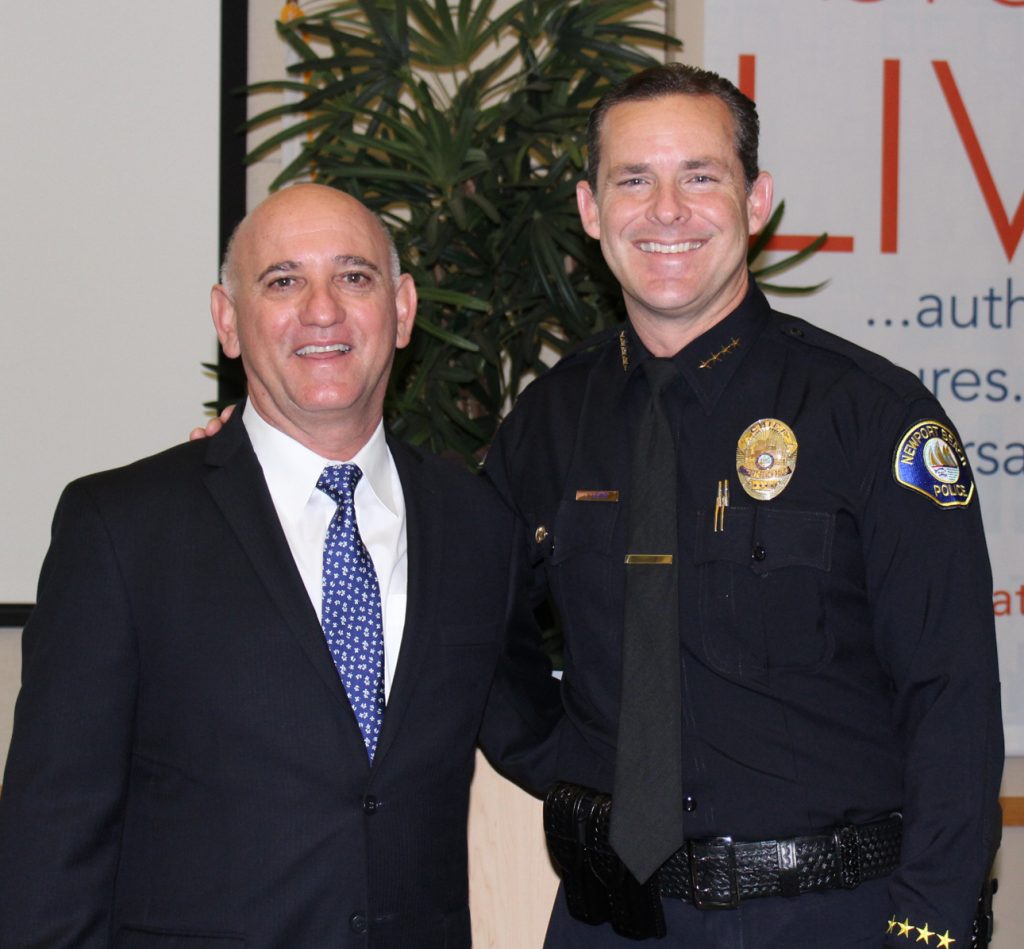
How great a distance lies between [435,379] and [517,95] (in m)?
0.68

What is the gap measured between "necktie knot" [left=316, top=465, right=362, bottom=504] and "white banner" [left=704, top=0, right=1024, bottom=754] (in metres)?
2.05

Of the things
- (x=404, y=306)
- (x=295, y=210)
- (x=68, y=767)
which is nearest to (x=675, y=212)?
(x=404, y=306)

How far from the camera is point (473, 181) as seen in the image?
296 centimetres

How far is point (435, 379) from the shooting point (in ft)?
9.48

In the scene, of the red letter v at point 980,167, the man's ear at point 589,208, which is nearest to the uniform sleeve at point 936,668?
the man's ear at point 589,208

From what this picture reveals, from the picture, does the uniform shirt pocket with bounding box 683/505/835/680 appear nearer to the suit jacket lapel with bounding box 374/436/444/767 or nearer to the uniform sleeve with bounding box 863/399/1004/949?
the uniform sleeve with bounding box 863/399/1004/949

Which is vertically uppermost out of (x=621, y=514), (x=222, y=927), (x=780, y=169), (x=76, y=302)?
(x=780, y=169)

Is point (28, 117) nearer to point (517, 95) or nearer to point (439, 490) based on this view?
point (517, 95)

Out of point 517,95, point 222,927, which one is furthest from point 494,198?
point 222,927

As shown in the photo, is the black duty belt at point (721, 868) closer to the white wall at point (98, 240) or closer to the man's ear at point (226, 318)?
the man's ear at point (226, 318)

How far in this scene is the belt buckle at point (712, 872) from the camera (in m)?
1.70

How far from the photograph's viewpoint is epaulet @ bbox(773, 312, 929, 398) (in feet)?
5.86

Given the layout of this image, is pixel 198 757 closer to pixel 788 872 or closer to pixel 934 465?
pixel 788 872

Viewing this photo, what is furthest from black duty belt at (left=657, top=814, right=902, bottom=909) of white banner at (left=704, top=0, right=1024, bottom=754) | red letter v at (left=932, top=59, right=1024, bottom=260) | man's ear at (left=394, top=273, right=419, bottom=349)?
red letter v at (left=932, top=59, right=1024, bottom=260)
